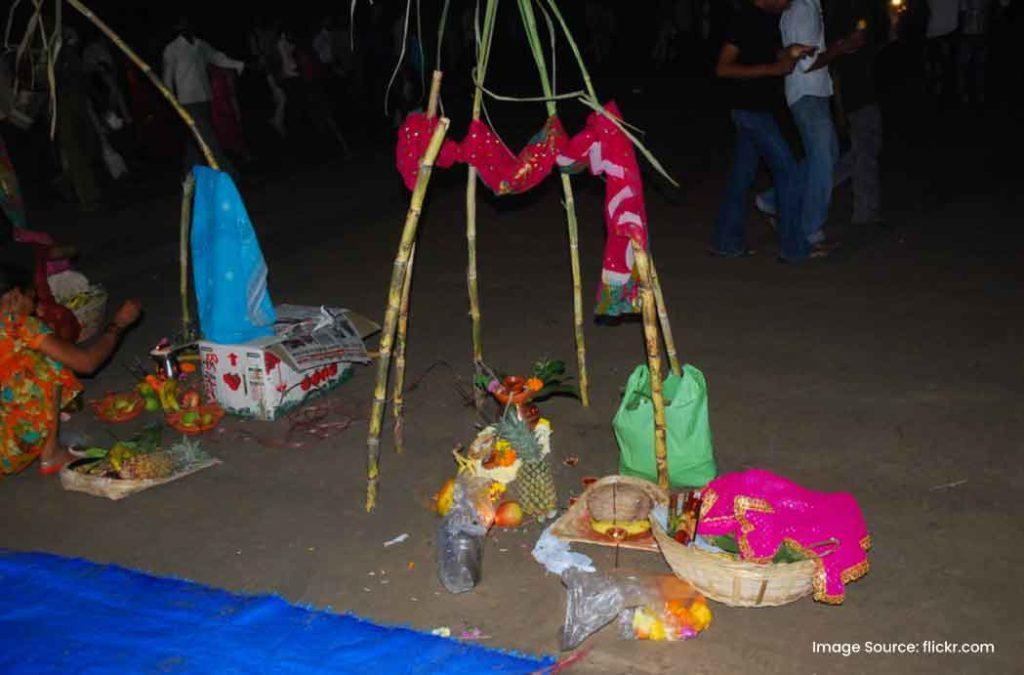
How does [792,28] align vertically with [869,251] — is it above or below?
above

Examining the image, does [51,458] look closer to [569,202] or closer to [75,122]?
[569,202]

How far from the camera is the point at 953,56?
46.3 ft

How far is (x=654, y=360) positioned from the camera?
373cm

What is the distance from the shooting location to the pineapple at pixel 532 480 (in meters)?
3.96

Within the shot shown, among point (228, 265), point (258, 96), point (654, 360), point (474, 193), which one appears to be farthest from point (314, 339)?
point (258, 96)

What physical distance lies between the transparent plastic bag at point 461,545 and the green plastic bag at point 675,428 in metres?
0.69

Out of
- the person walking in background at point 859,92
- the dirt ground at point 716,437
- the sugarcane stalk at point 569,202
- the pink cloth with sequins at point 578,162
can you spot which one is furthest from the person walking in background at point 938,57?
the pink cloth with sequins at point 578,162

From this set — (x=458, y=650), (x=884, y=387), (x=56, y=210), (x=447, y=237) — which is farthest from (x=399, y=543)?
(x=56, y=210)

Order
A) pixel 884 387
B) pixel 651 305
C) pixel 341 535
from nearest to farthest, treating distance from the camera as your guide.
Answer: pixel 651 305 → pixel 341 535 → pixel 884 387

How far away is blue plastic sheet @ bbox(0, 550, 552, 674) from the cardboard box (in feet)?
4.58

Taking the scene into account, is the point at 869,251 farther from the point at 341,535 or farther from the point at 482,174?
the point at 341,535

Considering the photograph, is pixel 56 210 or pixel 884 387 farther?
pixel 56 210

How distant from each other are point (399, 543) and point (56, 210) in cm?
806

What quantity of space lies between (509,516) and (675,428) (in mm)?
764
